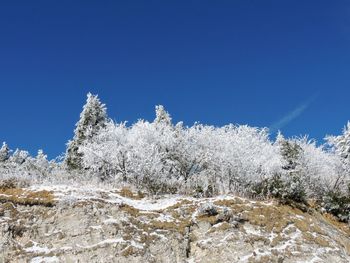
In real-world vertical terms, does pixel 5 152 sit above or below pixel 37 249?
above

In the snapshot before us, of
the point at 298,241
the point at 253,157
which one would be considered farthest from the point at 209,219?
the point at 253,157

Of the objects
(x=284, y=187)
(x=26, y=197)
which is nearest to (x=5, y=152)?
(x=26, y=197)

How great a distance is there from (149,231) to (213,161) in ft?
35.0

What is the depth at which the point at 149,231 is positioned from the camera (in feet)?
57.4

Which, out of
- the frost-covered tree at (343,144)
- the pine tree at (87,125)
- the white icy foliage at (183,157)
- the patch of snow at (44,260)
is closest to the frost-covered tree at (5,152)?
the pine tree at (87,125)

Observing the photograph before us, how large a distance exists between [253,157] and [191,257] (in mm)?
11294

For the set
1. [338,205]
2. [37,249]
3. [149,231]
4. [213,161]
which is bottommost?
[37,249]

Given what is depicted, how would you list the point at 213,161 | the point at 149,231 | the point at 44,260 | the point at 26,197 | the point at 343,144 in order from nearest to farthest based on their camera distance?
the point at 44,260 → the point at 149,231 → the point at 26,197 → the point at 213,161 → the point at 343,144

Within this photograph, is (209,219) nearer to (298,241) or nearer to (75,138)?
(298,241)

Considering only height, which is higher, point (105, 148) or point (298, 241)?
point (105, 148)

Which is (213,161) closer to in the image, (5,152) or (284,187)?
(284,187)

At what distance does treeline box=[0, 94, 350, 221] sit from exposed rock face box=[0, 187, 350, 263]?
281 cm

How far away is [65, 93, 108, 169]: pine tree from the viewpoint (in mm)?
38737

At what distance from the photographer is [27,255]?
15562 millimetres
